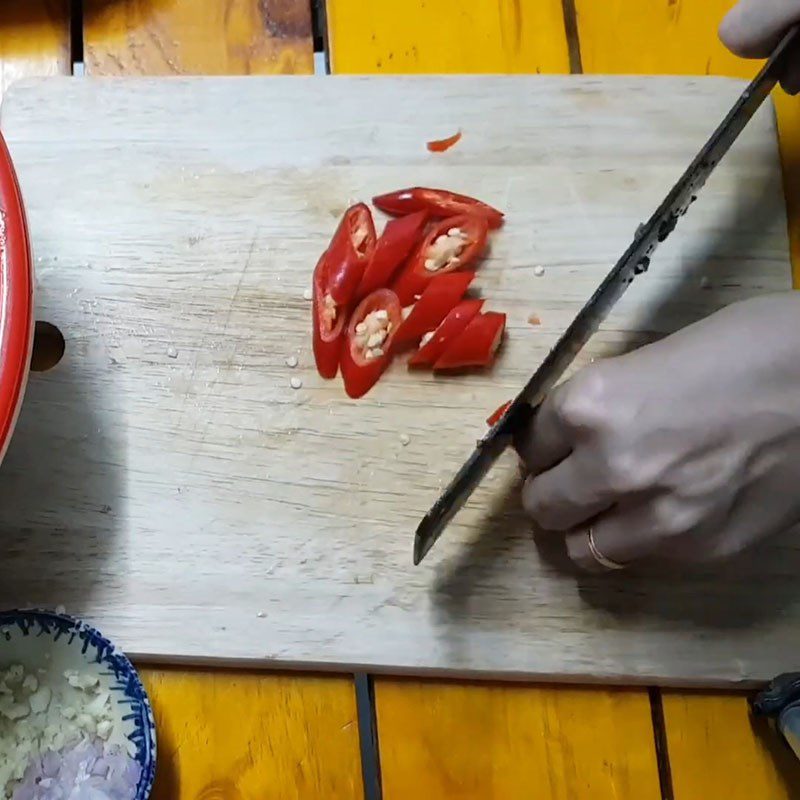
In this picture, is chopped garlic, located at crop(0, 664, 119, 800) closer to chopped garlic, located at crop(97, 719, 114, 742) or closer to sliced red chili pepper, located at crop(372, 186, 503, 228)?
chopped garlic, located at crop(97, 719, 114, 742)

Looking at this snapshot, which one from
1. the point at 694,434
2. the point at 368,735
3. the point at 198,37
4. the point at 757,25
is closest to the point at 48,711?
the point at 368,735

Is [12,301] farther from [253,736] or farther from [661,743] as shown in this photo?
[661,743]

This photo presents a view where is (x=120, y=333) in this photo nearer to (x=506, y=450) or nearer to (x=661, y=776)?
(x=506, y=450)

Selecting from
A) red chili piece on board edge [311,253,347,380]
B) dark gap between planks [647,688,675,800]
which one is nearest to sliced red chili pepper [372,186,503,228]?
red chili piece on board edge [311,253,347,380]

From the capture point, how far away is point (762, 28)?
98 cm

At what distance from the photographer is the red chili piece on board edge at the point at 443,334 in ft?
3.30

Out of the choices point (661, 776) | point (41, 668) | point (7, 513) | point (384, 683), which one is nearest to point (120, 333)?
point (7, 513)

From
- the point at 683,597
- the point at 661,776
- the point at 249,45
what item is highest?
the point at 249,45

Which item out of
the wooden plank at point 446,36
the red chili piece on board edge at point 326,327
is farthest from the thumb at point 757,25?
the red chili piece on board edge at point 326,327

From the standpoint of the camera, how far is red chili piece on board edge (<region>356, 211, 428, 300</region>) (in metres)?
1.04

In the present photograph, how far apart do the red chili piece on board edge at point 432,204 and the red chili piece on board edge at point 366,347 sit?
12cm

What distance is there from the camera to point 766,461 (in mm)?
820

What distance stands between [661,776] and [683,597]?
17cm

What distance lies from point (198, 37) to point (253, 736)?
803mm
